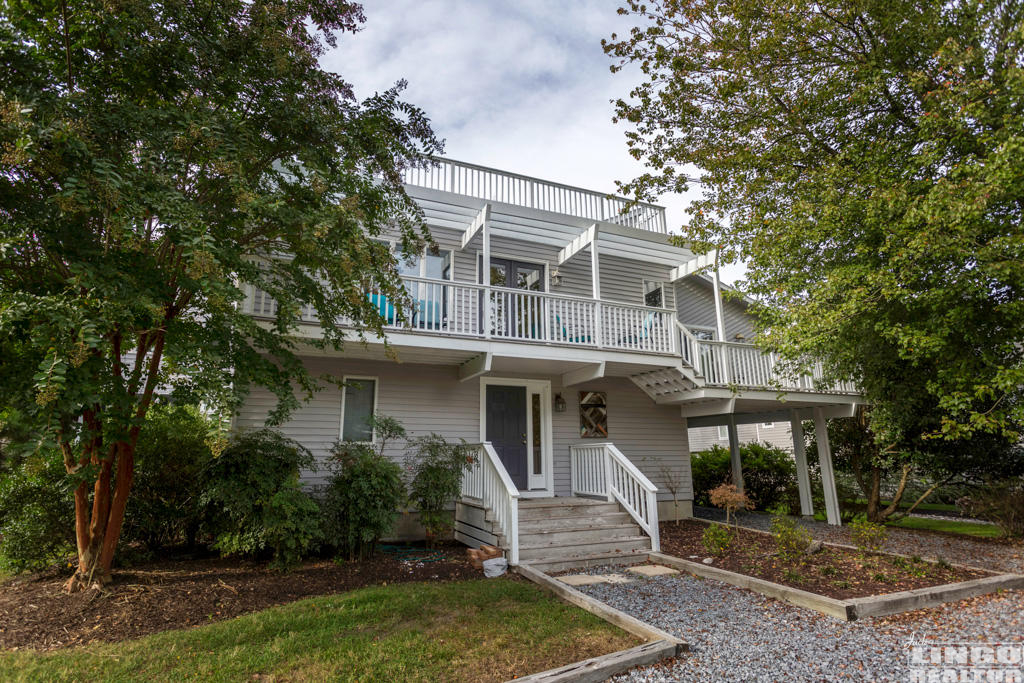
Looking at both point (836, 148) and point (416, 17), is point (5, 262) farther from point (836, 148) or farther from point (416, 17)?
point (836, 148)

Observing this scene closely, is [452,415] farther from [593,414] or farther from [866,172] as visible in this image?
[866,172]

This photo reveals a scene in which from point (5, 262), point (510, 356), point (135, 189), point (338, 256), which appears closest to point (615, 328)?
point (510, 356)

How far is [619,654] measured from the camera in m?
4.03

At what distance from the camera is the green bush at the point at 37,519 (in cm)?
625

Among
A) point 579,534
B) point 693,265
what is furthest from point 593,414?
point 693,265

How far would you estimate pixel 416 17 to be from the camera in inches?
279

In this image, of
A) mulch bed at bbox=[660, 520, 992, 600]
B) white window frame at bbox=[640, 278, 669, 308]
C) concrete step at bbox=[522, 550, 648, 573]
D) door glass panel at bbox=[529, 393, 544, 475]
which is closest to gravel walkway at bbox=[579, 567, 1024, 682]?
mulch bed at bbox=[660, 520, 992, 600]

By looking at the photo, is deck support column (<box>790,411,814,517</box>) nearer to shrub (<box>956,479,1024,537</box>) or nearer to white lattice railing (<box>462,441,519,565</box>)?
shrub (<box>956,479,1024,537</box>)

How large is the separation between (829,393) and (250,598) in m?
11.5

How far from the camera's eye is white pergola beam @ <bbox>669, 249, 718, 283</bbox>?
11.0 metres

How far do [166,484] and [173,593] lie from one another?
2246 millimetres

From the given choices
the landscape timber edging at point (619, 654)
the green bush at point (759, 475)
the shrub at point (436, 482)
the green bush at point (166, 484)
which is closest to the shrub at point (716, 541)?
the landscape timber edging at point (619, 654)

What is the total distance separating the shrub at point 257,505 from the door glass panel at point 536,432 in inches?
191

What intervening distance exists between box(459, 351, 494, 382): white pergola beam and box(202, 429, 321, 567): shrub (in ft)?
11.3
